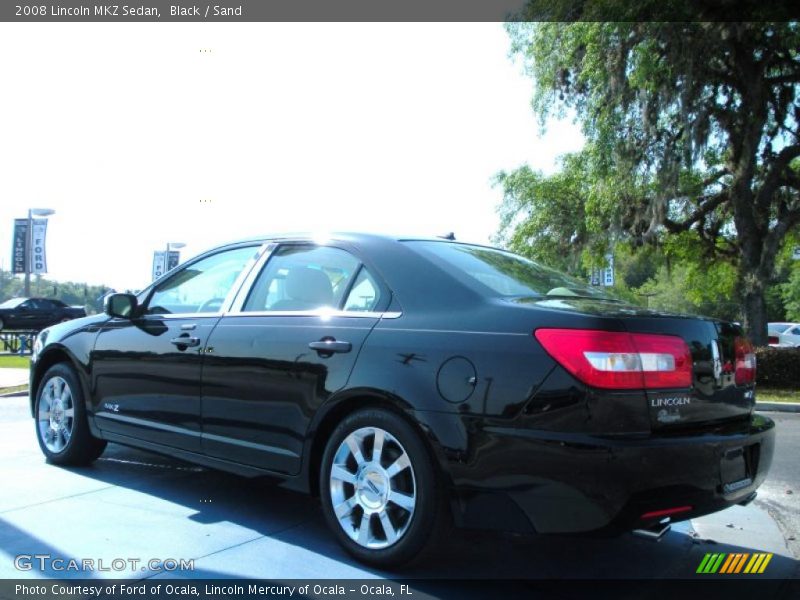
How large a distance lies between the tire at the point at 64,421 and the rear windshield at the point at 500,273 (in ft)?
9.28

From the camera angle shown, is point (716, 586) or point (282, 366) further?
point (282, 366)

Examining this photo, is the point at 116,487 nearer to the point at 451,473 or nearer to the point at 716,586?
the point at 451,473

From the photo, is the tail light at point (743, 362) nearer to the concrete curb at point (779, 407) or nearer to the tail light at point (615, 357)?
the tail light at point (615, 357)

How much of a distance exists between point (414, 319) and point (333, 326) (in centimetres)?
48

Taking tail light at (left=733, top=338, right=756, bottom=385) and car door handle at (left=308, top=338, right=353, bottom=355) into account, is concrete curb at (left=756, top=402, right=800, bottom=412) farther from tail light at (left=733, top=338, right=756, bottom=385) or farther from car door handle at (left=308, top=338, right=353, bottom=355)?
car door handle at (left=308, top=338, right=353, bottom=355)

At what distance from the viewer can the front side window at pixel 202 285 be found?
4.39 meters

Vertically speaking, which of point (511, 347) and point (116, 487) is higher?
point (511, 347)

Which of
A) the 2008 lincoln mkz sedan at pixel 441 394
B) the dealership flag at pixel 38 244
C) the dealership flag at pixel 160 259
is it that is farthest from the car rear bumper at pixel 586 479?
the dealership flag at pixel 38 244

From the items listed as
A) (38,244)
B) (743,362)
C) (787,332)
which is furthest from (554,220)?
(743,362)

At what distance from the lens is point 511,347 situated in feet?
9.69

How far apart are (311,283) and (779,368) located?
1383cm

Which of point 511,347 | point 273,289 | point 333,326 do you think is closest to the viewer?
point 511,347

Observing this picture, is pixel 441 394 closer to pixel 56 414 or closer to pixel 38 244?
pixel 56 414

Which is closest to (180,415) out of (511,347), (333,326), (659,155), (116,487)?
(116,487)
